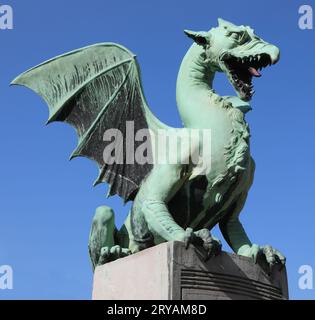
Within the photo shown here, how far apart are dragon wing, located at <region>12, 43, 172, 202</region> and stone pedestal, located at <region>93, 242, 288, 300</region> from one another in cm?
118

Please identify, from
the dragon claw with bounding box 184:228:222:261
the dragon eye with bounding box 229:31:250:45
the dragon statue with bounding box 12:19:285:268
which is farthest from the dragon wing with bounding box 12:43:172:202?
the dragon claw with bounding box 184:228:222:261

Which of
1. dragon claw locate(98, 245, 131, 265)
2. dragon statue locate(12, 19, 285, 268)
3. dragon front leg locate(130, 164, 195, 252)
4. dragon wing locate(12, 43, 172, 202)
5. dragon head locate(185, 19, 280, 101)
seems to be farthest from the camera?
dragon wing locate(12, 43, 172, 202)

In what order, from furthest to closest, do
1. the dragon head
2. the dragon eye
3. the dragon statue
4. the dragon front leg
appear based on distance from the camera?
1. the dragon eye
2. the dragon head
3. the dragon statue
4. the dragon front leg

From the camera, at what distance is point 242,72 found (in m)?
6.59

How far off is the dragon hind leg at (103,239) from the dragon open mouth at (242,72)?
1814mm

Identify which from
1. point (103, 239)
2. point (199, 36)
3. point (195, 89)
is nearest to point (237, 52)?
point (199, 36)

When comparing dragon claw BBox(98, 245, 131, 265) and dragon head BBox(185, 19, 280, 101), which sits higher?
dragon head BBox(185, 19, 280, 101)

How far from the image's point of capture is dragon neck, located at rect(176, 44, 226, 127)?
6.52 m

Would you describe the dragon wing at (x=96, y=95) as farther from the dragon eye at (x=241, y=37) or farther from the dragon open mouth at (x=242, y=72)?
the dragon eye at (x=241, y=37)

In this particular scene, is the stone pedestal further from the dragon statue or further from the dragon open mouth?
the dragon open mouth

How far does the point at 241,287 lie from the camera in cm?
571

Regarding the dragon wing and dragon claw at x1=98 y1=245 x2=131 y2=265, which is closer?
dragon claw at x1=98 y1=245 x2=131 y2=265
